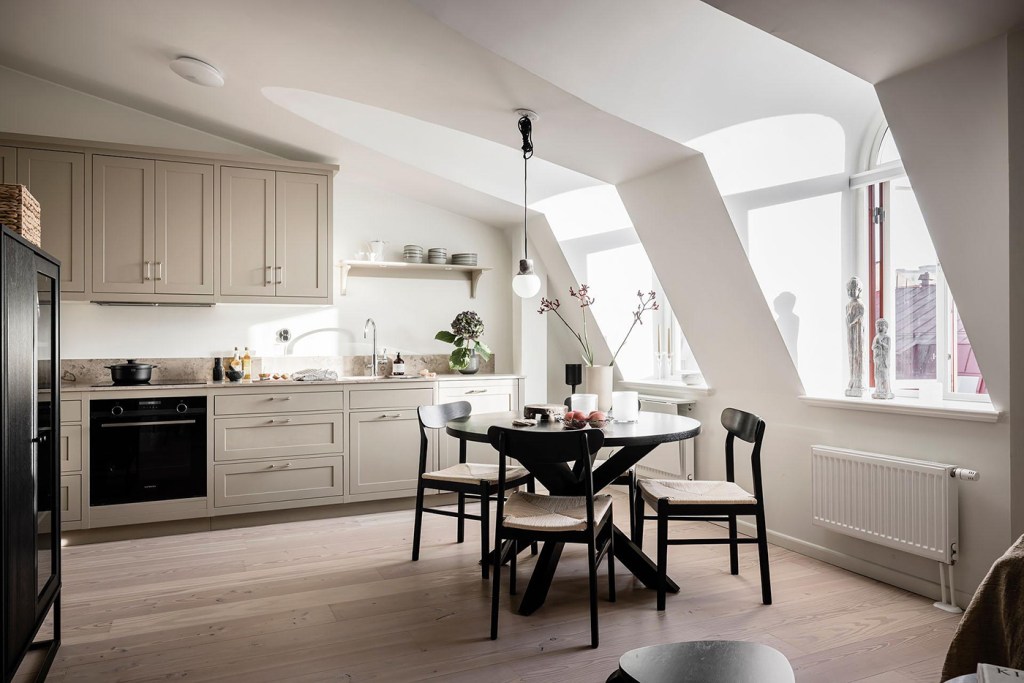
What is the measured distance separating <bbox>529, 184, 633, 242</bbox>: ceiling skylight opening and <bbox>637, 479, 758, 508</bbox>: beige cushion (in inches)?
91.8

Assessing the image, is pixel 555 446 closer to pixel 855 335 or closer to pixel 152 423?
pixel 855 335

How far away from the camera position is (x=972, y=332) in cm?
264

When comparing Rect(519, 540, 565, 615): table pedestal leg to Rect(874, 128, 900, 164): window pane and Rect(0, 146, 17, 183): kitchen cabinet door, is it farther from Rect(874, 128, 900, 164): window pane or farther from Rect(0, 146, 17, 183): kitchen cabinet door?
Rect(0, 146, 17, 183): kitchen cabinet door

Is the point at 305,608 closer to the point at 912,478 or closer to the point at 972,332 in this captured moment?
the point at 912,478

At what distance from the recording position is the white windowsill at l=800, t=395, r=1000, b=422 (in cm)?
271

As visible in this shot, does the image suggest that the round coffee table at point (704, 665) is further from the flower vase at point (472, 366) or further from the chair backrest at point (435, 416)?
the flower vase at point (472, 366)

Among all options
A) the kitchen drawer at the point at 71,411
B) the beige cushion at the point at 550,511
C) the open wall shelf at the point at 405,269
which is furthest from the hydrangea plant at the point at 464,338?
the kitchen drawer at the point at 71,411

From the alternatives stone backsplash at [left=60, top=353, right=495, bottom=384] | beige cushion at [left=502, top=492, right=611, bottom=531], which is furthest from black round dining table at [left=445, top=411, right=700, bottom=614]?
stone backsplash at [left=60, top=353, right=495, bottom=384]

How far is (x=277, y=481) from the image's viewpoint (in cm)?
436

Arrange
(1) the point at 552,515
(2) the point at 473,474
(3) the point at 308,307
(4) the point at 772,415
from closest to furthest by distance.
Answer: (1) the point at 552,515
(2) the point at 473,474
(4) the point at 772,415
(3) the point at 308,307

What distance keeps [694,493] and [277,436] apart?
279 cm

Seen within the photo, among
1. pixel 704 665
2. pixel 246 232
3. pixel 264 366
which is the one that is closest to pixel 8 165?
pixel 246 232

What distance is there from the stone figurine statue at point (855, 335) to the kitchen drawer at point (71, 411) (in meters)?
4.38

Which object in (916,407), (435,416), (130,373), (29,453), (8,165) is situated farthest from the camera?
(130,373)
